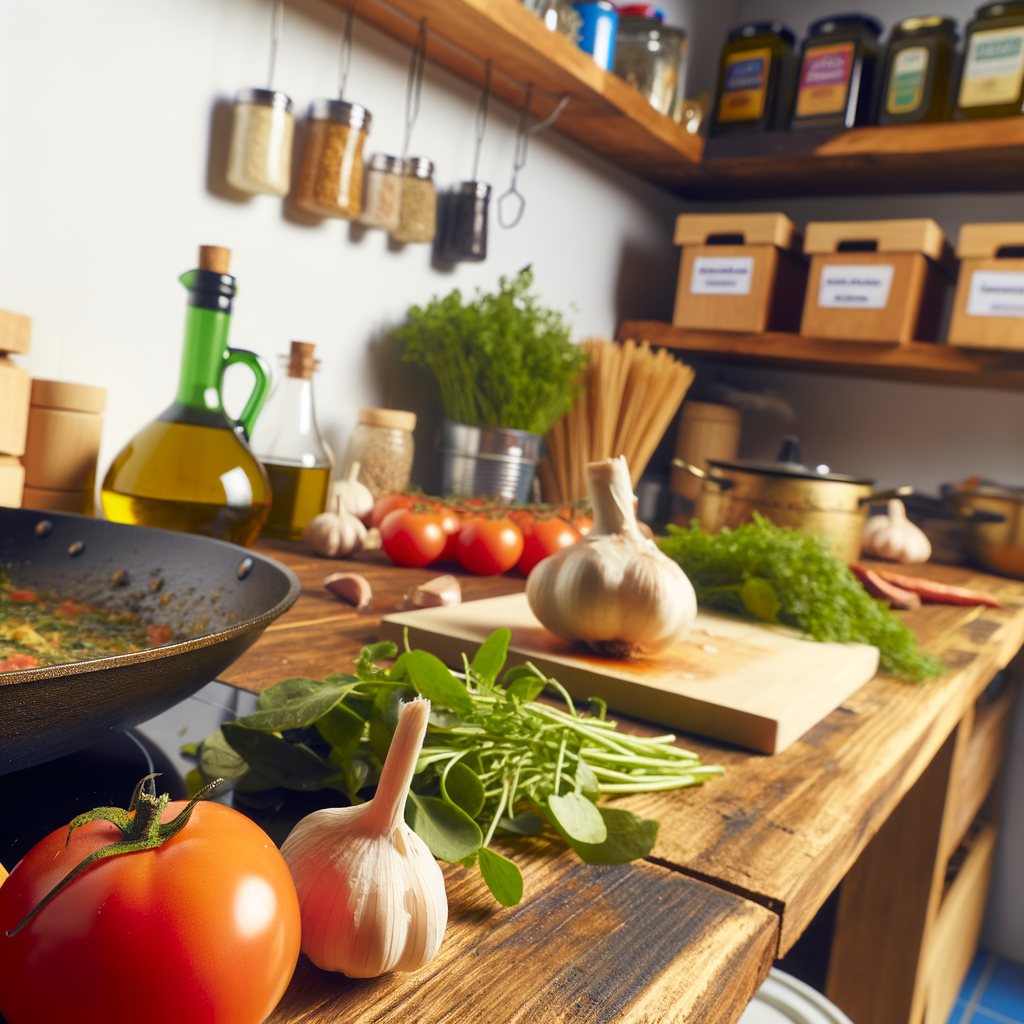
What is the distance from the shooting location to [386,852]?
31 cm

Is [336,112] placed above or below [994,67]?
below

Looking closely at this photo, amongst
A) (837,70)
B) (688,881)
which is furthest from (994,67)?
(688,881)

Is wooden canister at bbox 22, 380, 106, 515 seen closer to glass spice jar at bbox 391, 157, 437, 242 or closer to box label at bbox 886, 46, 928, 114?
glass spice jar at bbox 391, 157, 437, 242

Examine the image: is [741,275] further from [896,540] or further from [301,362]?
[301,362]

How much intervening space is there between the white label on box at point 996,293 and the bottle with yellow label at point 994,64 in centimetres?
31

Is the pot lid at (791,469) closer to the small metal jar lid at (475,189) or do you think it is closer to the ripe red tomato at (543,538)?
the ripe red tomato at (543,538)

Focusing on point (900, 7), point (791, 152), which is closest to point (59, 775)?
point (791, 152)

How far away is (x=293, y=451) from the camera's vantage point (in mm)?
1246

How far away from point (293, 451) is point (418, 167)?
53 cm

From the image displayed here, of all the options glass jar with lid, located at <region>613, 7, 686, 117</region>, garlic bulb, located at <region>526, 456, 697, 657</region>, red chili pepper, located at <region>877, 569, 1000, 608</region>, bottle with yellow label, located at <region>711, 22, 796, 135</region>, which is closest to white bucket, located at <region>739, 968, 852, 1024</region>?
garlic bulb, located at <region>526, 456, 697, 657</region>

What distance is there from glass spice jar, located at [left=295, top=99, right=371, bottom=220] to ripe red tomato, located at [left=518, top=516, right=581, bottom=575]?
53 cm

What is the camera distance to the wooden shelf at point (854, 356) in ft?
5.84

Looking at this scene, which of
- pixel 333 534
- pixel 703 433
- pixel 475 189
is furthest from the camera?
pixel 703 433

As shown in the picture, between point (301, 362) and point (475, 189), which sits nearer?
point (301, 362)
